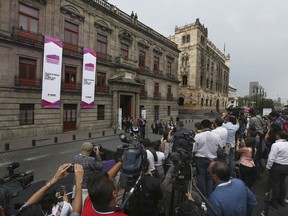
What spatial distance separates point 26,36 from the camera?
14.6 meters

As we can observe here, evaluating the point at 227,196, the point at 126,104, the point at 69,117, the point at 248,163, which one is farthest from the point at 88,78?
the point at 227,196

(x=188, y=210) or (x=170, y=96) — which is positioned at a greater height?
(x=170, y=96)

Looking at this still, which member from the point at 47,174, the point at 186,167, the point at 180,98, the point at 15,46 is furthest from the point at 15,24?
the point at 180,98

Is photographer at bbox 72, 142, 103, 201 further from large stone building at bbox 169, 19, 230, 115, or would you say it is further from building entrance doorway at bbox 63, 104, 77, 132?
large stone building at bbox 169, 19, 230, 115

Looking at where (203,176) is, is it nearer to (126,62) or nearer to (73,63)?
(73,63)

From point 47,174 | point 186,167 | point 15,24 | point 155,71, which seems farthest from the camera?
point 155,71

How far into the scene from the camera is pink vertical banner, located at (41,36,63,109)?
14.7m

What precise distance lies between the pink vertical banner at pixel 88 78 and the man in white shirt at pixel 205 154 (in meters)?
15.4

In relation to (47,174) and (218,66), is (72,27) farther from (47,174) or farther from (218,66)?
(218,66)

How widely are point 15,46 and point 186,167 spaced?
15822mm

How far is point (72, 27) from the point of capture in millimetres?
18016

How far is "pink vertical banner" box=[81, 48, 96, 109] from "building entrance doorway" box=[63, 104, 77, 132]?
97cm

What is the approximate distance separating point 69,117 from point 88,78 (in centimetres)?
405

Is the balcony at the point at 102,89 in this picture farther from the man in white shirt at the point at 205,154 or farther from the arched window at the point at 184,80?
the arched window at the point at 184,80
